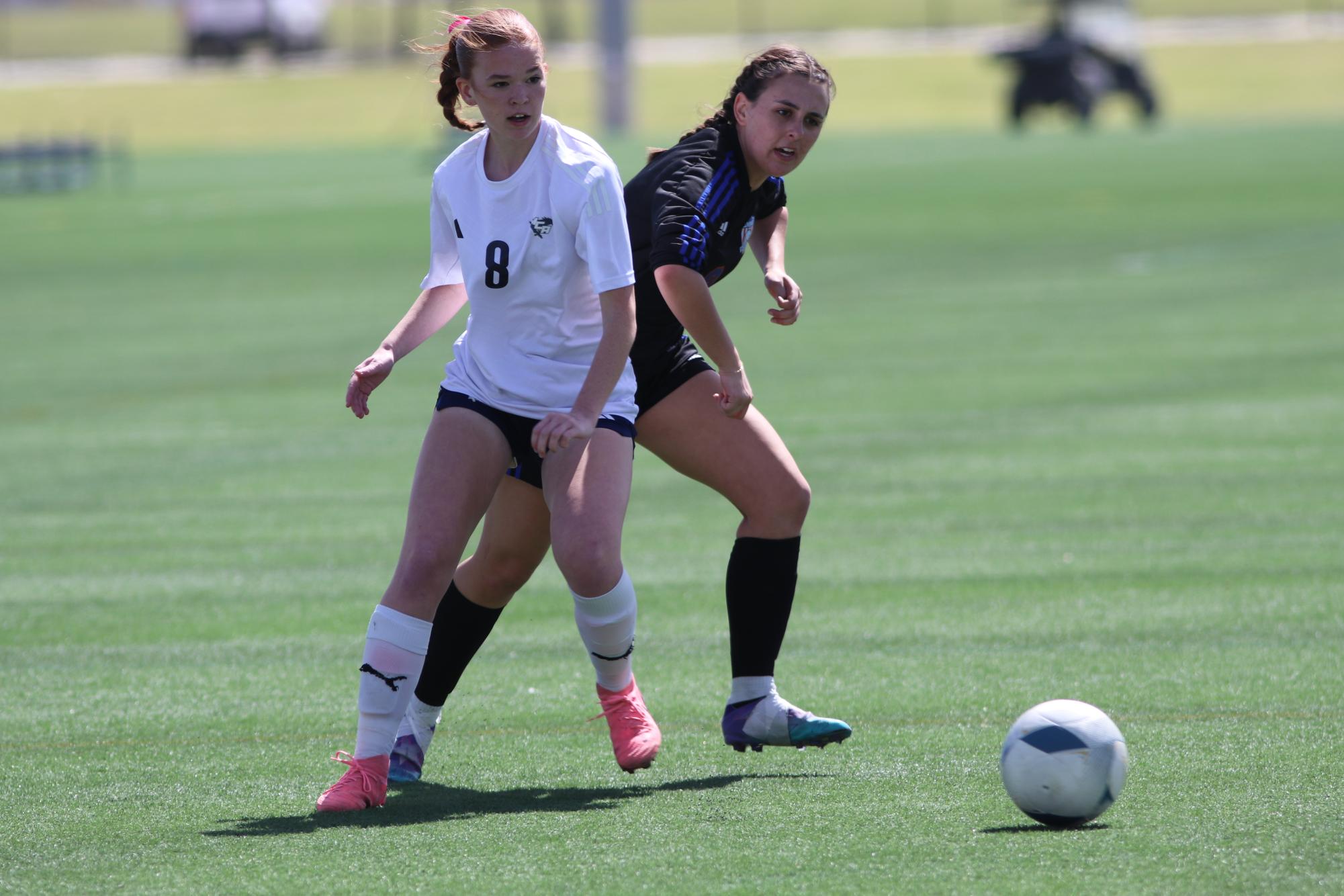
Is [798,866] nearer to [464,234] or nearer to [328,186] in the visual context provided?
[464,234]

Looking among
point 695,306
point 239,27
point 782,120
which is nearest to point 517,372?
point 695,306

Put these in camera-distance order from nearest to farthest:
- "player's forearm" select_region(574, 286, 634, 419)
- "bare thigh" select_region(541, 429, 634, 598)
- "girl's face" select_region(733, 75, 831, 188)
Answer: "player's forearm" select_region(574, 286, 634, 419) < "bare thigh" select_region(541, 429, 634, 598) < "girl's face" select_region(733, 75, 831, 188)

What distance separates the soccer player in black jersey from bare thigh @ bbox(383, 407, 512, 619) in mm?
358

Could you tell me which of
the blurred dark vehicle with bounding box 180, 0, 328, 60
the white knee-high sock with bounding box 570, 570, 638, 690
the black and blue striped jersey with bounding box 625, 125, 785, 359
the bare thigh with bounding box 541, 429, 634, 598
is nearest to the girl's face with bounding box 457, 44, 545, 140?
the black and blue striped jersey with bounding box 625, 125, 785, 359

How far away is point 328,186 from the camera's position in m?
38.2

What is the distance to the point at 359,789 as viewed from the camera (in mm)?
5297

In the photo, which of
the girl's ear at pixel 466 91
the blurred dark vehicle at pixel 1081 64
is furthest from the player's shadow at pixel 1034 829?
the blurred dark vehicle at pixel 1081 64

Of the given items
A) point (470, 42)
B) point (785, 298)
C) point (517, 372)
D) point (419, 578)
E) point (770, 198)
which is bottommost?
point (419, 578)

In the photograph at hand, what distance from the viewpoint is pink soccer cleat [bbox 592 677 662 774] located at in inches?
220

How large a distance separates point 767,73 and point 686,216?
518 mm

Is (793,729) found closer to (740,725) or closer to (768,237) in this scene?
(740,725)

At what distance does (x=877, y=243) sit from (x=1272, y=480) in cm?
1684

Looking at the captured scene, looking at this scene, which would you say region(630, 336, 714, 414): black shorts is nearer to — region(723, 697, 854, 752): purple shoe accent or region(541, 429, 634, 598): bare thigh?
region(541, 429, 634, 598): bare thigh

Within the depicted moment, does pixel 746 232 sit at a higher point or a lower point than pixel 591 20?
higher
